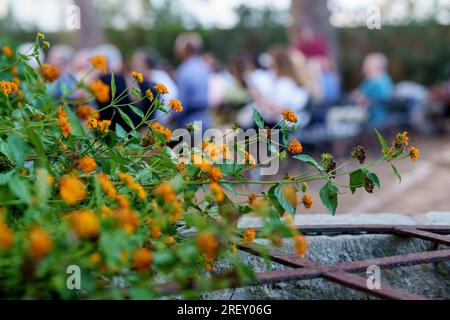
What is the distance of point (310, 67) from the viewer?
895 centimetres

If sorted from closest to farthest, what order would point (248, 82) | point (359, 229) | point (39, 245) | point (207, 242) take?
point (39, 245) < point (207, 242) < point (359, 229) < point (248, 82)

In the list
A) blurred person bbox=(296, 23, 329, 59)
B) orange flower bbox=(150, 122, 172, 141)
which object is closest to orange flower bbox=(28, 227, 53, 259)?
orange flower bbox=(150, 122, 172, 141)

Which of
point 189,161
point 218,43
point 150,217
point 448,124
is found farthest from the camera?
point 218,43

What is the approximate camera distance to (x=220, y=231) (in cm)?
120

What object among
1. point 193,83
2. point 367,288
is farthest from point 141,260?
point 193,83

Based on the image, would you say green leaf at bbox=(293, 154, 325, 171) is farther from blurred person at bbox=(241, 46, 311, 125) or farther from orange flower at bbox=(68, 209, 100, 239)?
blurred person at bbox=(241, 46, 311, 125)

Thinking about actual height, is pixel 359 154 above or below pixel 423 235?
above

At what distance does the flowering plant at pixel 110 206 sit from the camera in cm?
111

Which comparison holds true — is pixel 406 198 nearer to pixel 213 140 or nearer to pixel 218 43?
pixel 213 140

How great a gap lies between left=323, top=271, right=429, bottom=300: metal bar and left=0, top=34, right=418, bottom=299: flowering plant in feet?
0.36

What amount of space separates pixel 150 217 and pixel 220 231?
0.82ft

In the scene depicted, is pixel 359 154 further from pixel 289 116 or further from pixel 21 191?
pixel 21 191

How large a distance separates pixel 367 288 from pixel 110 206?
0.53 m
